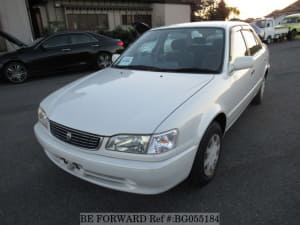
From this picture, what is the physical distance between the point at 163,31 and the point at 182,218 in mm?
2565

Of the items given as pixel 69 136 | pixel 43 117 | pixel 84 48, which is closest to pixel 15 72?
pixel 84 48

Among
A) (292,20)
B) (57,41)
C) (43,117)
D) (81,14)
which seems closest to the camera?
(43,117)

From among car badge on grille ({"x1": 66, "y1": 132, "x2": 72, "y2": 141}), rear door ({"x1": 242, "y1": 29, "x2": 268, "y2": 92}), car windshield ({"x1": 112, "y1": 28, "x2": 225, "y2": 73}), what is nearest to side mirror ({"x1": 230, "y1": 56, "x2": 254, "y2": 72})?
car windshield ({"x1": 112, "y1": 28, "x2": 225, "y2": 73})

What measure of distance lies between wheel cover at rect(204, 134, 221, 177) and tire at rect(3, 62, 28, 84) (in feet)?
22.4

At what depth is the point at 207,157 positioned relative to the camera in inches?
91.1

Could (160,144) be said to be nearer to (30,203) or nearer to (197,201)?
(197,201)

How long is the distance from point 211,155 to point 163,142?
0.83m

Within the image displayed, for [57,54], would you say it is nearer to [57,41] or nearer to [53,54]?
[53,54]

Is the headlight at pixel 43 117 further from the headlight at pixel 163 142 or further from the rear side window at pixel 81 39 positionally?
the rear side window at pixel 81 39

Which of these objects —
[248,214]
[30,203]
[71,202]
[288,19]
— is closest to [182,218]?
[248,214]

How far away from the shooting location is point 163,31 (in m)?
3.48

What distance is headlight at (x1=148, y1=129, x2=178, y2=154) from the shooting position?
177 centimetres

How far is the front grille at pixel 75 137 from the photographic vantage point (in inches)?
74.4

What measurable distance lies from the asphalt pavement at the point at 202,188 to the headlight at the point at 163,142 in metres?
0.74
